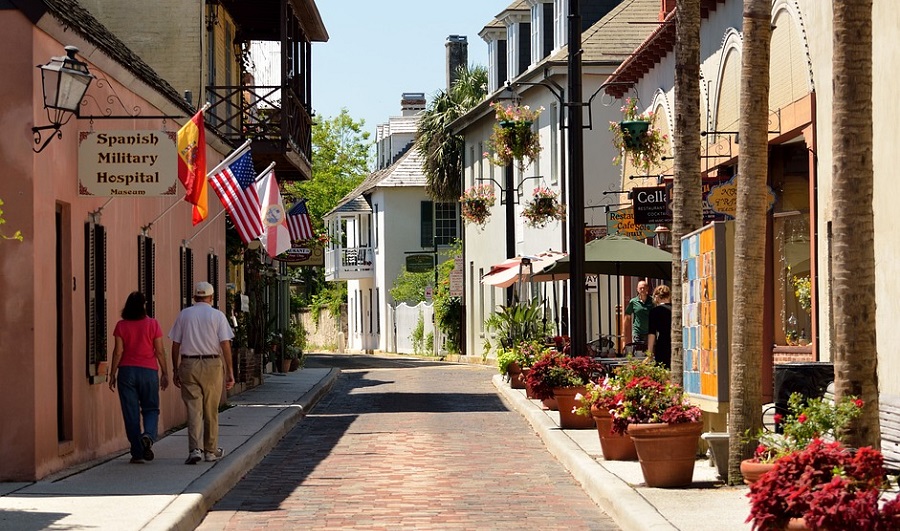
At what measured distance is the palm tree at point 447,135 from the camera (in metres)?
56.9

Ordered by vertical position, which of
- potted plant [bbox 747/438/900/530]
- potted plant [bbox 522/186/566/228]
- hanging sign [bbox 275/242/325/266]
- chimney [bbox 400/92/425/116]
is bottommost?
potted plant [bbox 747/438/900/530]

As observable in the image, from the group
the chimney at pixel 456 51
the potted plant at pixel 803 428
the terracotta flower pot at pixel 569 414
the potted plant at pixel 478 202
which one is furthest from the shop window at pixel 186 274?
the chimney at pixel 456 51

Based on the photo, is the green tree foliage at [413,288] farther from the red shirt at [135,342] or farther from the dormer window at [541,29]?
the red shirt at [135,342]

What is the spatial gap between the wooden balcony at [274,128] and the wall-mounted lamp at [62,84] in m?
11.0

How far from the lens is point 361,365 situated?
48.2 m

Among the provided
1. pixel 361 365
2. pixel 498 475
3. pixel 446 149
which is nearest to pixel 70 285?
pixel 498 475

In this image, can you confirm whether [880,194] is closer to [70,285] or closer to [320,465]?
[320,465]

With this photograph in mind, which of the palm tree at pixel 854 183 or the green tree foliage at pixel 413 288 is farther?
the green tree foliage at pixel 413 288

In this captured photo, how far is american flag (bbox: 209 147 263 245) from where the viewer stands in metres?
20.7

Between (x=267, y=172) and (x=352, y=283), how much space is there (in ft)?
176

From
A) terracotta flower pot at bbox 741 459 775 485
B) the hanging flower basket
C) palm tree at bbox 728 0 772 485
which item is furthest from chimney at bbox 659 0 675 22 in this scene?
terracotta flower pot at bbox 741 459 775 485

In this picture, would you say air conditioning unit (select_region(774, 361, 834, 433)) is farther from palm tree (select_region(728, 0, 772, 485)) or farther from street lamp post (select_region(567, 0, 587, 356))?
street lamp post (select_region(567, 0, 587, 356))

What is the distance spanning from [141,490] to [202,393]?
8.91 ft

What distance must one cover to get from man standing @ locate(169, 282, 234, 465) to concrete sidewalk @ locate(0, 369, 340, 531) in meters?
0.39
